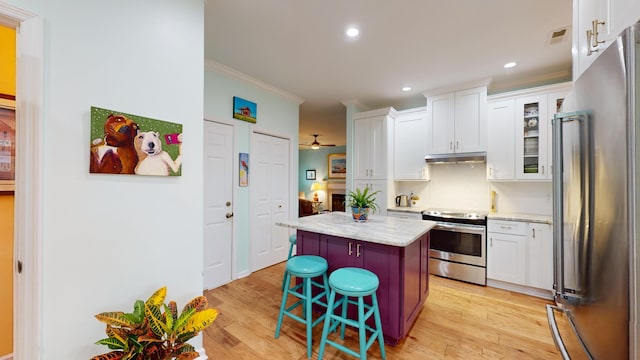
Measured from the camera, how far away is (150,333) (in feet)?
3.96

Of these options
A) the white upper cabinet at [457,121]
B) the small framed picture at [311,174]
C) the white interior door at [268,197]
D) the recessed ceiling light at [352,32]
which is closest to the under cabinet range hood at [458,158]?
the white upper cabinet at [457,121]

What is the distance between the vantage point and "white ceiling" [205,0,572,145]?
1935 millimetres

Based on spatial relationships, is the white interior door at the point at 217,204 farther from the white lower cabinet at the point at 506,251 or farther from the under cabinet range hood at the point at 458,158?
the white lower cabinet at the point at 506,251

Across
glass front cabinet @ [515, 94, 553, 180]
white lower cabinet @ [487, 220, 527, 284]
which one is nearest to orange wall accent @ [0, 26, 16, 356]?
white lower cabinet @ [487, 220, 527, 284]

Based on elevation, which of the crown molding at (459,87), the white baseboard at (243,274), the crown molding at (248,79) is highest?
the crown molding at (248,79)

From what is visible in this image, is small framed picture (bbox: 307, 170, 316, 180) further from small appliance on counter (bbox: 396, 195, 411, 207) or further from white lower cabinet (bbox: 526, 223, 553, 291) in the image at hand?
white lower cabinet (bbox: 526, 223, 553, 291)

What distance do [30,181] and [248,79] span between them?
2566 mm

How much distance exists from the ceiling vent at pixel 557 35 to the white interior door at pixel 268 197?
3296mm

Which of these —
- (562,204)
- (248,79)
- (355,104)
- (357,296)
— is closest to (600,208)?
(562,204)

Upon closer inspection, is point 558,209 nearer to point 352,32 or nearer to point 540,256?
point 352,32

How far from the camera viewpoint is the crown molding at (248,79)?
2.86m

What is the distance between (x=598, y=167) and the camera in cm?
86

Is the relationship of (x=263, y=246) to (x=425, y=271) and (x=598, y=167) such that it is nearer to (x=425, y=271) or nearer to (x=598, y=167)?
(x=425, y=271)

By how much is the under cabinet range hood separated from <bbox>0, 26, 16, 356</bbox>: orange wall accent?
420 centimetres
